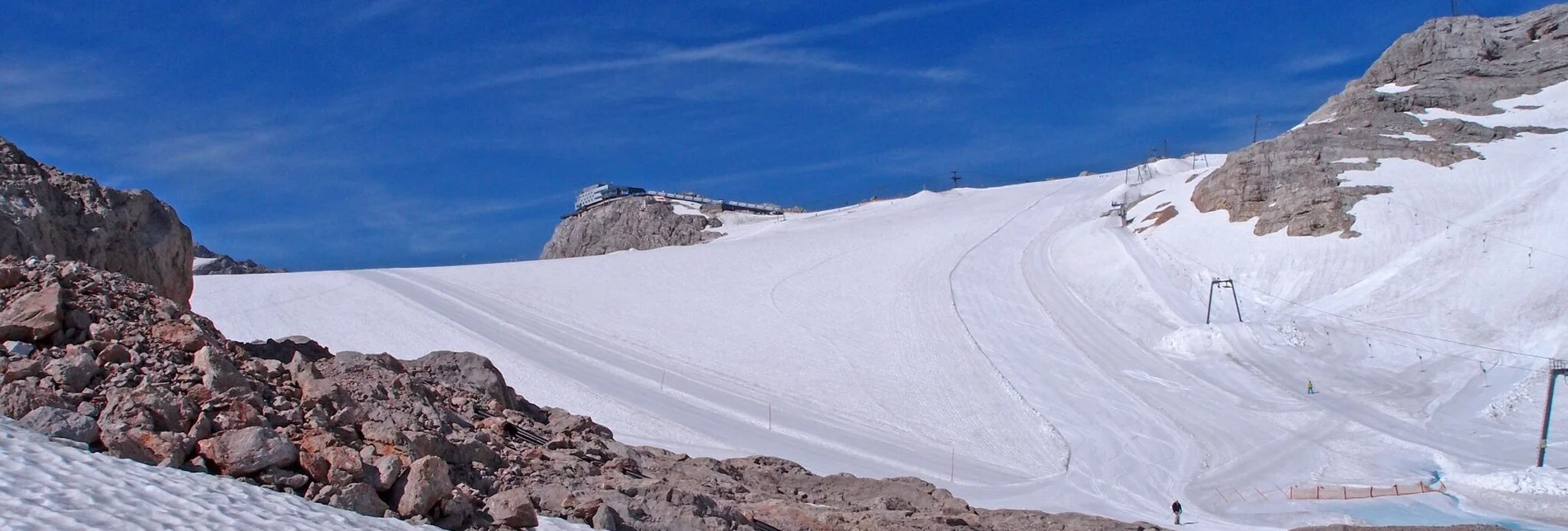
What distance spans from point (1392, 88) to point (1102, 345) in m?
31.3

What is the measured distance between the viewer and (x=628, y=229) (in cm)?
7819

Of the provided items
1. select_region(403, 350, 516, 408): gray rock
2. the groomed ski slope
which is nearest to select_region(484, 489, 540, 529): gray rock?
select_region(403, 350, 516, 408): gray rock

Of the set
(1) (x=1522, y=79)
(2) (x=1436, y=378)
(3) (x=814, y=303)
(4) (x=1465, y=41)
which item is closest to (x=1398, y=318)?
(2) (x=1436, y=378)

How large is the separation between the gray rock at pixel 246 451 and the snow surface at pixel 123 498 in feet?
0.54

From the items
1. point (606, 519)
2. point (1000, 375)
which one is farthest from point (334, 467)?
point (1000, 375)

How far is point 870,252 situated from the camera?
2158 inches

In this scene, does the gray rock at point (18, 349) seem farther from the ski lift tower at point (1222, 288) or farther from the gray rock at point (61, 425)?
the ski lift tower at point (1222, 288)

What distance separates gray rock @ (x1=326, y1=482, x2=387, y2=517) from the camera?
749 centimetres

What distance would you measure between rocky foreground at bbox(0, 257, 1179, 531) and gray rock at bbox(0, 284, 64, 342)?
0.01m

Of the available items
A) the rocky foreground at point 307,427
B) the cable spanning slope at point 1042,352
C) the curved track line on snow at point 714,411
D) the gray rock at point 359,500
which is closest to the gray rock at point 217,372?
the rocky foreground at point 307,427

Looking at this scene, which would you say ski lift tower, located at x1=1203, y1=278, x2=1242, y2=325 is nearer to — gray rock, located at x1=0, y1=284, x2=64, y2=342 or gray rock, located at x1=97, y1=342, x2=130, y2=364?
gray rock, located at x1=97, y1=342, x2=130, y2=364

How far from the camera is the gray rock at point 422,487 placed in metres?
7.73

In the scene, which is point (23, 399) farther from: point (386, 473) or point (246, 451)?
point (386, 473)

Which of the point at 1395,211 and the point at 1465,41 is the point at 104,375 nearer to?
the point at 1395,211
